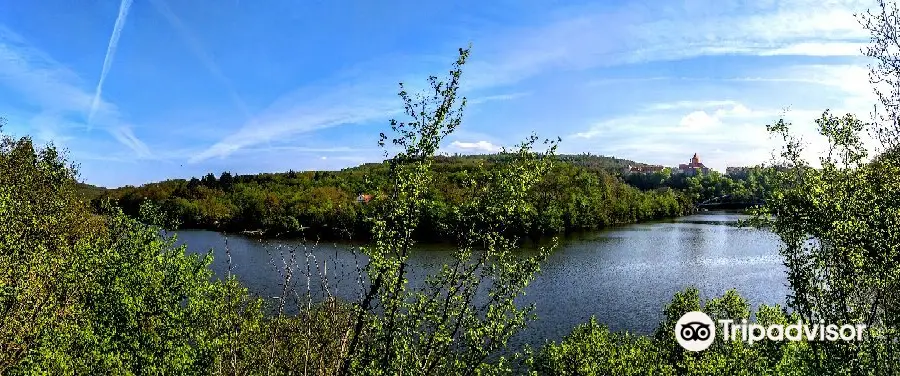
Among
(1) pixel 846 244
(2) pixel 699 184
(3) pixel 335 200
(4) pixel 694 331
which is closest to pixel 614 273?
(4) pixel 694 331

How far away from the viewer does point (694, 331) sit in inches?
680

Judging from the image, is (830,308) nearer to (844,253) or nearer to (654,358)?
(844,253)

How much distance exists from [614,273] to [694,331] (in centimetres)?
3149

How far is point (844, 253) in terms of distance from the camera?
31.2 feet

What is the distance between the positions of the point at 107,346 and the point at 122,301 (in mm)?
1610

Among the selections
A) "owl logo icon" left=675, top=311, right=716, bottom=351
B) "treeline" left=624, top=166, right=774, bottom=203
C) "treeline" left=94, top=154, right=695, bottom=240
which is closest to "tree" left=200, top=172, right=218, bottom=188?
"treeline" left=94, top=154, right=695, bottom=240

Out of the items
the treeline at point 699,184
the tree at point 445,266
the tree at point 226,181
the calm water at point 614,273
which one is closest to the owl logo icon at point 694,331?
the calm water at point 614,273

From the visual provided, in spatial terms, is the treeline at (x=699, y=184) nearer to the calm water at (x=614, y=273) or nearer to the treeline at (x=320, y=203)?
the treeline at (x=320, y=203)

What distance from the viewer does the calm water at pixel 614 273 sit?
1314 inches

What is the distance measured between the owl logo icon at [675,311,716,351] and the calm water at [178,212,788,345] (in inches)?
313

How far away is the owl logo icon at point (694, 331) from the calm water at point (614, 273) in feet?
26.1

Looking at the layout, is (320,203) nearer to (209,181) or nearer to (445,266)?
(209,181)

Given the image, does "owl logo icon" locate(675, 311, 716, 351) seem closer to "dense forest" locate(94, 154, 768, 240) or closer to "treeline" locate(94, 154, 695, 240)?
"dense forest" locate(94, 154, 768, 240)

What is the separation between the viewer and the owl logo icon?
55.9 feet
